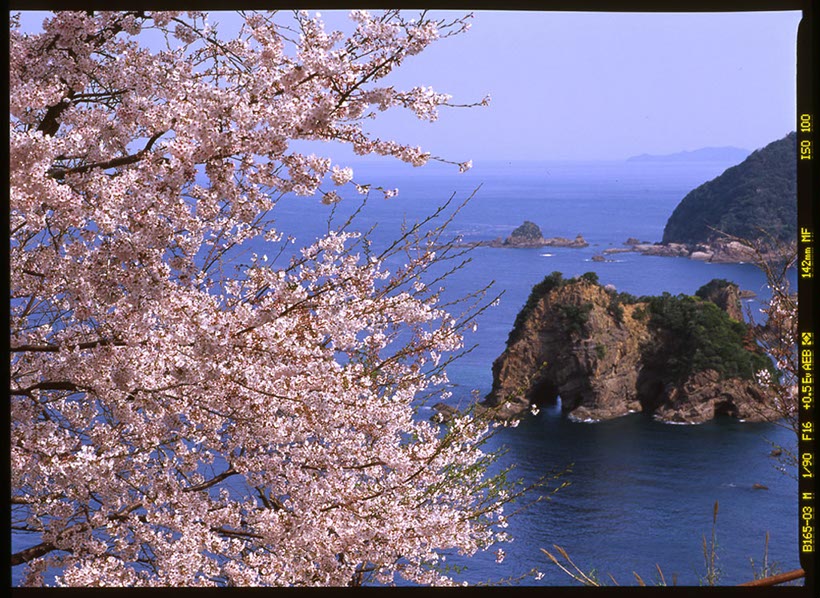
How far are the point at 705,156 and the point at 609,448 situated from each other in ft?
85.5

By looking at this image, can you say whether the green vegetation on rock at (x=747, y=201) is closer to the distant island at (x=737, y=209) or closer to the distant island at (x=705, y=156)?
the distant island at (x=737, y=209)

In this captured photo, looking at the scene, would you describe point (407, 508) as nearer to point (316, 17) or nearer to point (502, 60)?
point (316, 17)

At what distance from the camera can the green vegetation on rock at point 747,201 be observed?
121 feet

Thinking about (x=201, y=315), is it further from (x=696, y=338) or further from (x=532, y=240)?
(x=532, y=240)

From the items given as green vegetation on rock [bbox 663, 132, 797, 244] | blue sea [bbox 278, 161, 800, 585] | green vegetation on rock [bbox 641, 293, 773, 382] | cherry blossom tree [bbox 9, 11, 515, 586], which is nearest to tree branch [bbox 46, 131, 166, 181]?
cherry blossom tree [bbox 9, 11, 515, 586]

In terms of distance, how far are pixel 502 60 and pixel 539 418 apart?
20122 millimetres

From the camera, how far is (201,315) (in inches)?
80.2

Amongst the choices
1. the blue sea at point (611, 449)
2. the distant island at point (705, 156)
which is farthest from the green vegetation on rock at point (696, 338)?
the distant island at point (705, 156)

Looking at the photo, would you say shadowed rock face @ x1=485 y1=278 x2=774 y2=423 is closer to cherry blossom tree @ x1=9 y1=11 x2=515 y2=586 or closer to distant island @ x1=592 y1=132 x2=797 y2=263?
distant island @ x1=592 y1=132 x2=797 y2=263

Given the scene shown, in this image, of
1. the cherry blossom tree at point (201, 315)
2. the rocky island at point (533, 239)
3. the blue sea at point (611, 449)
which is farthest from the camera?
the rocky island at point (533, 239)

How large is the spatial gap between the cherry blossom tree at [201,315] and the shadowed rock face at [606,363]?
91.2ft

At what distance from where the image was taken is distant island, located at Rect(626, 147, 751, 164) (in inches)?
1864

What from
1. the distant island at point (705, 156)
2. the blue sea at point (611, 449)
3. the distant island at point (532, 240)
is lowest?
A: the blue sea at point (611, 449)

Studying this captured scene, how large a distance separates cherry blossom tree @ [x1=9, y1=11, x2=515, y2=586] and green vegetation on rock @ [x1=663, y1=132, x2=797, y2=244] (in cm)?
Result: 3588
